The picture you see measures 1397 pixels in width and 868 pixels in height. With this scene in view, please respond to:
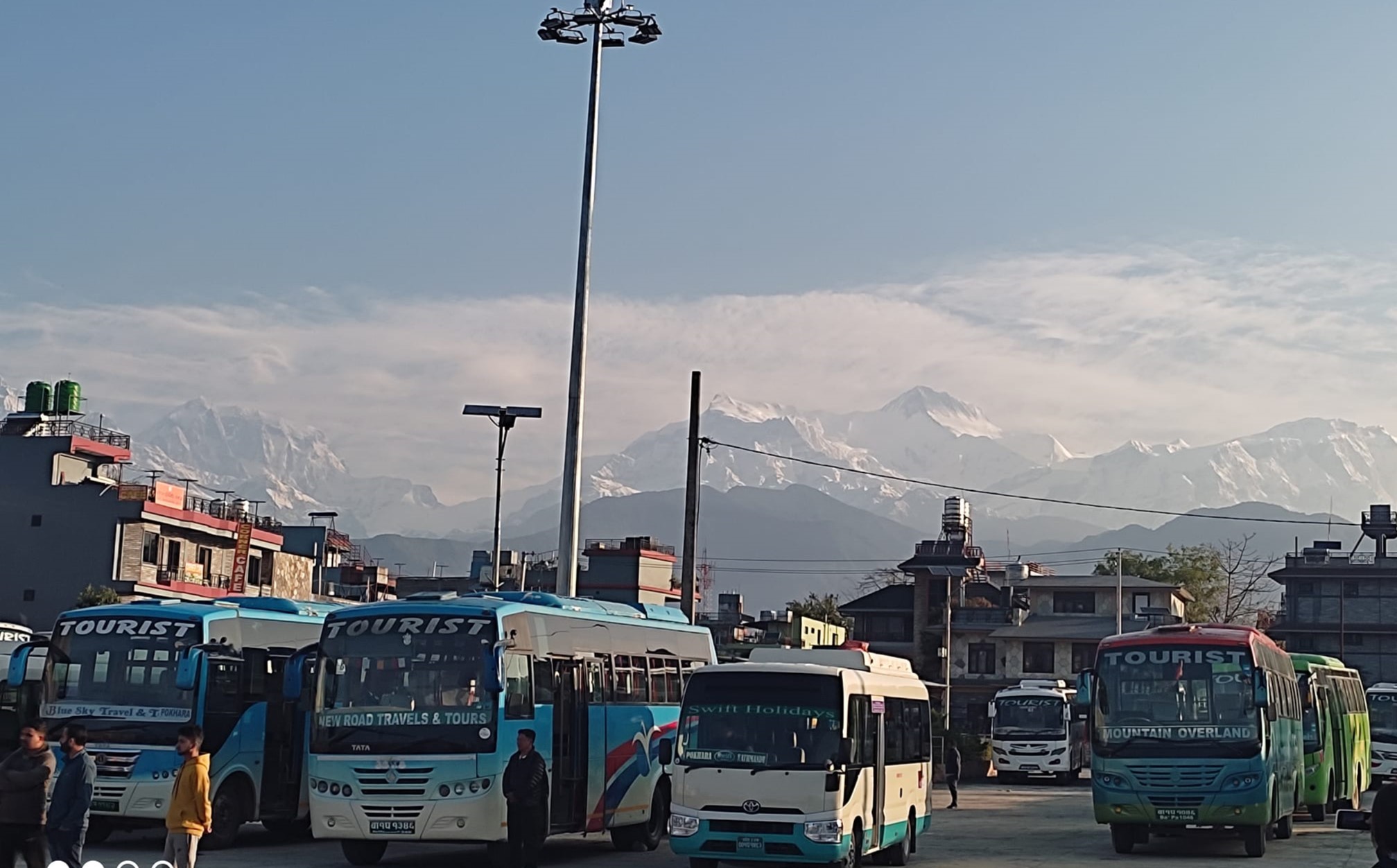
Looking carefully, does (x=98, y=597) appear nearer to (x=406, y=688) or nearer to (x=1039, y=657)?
(x=406, y=688)

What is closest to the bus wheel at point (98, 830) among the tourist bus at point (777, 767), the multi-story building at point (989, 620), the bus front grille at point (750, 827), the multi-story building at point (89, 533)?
the tourist bus at point (777, 767)

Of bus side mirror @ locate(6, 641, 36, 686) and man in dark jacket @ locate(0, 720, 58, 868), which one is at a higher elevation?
bus side mirror @ locate(6, 641, 36, 686)

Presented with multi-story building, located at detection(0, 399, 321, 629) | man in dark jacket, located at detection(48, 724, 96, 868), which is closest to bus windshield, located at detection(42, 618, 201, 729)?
man in dark jacket, located at detection(48, 724, 96, 868)

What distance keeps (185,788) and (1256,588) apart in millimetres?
93248

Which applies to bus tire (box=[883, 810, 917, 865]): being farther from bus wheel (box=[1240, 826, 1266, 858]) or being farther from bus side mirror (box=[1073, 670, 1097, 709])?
bus wheel (box=[1240, 826, 1266, 858])

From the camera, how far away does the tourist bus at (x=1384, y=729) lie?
41.9 meters

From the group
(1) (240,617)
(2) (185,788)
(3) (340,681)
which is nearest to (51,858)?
(2) (185,788)

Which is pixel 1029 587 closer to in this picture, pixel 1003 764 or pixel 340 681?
pixel 1003 764

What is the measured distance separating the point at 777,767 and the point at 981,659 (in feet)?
209

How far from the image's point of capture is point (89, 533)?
61.3m

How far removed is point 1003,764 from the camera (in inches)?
2060

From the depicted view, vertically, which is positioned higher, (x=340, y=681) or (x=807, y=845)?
(x=340, y=681)

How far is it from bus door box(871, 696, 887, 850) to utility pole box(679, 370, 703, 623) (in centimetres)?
1291

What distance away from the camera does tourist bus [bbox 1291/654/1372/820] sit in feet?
97.8
